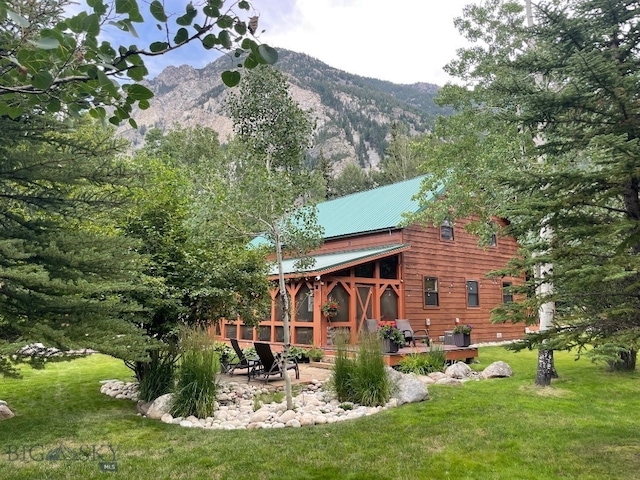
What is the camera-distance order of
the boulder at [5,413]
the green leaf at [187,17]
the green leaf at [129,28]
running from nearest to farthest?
the green leaf at [129,28]
the green leaf at [187,17]
the boulder at [5,413]

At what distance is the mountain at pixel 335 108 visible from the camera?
83312mm

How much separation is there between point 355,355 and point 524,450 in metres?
3.03

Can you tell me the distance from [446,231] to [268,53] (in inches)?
646

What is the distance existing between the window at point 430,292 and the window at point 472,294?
6.39ft

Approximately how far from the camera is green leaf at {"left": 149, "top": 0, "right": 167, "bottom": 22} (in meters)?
1.47

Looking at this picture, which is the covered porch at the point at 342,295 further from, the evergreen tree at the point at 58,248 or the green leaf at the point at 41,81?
the green leaf at the point at 41,81

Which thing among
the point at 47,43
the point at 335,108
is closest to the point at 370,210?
the point at 47,43

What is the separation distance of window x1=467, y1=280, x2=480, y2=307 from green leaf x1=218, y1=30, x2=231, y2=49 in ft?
56.4

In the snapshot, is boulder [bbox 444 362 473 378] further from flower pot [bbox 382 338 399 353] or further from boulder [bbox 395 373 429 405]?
boulder [bbox 395 373 429 405]

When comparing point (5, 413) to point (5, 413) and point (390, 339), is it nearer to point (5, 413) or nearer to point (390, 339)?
point (5, 413)

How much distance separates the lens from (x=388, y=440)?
202 inches

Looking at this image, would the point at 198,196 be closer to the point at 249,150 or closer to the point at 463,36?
the point at 249,150

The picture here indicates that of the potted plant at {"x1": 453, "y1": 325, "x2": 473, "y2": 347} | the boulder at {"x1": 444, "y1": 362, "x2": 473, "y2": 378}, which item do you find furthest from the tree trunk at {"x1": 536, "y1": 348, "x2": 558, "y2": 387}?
the potted plant at {"x1": 453, "y1": 325, "x2": 473, "y2": 347}

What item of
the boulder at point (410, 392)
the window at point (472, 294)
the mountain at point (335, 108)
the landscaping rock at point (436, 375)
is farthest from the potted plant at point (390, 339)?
the mountain at point (335, 108)
